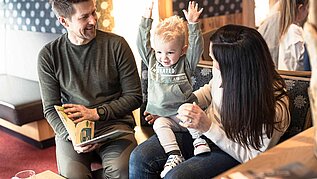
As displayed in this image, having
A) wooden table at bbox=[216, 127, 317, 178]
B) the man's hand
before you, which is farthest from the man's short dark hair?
wooden table at bbox=[216, 127, 317, 178]

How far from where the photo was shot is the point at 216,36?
5.63 ft

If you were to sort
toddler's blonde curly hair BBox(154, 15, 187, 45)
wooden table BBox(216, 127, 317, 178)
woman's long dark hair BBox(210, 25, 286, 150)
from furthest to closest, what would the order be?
toddler's blonde curly hair BBox(154, 15, 187, 45)
woman's long dark hair BBox(210, 25, 286, 150)
wooden table BBox(216, 127, 317, 178)

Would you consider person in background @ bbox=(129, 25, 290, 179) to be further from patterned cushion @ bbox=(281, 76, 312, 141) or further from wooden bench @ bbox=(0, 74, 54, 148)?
wooden bench @ bbox=(0, 74, 54, 148)

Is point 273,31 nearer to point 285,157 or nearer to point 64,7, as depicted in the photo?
A: point 64,7

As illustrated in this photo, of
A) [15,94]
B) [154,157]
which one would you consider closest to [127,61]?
[154,157]

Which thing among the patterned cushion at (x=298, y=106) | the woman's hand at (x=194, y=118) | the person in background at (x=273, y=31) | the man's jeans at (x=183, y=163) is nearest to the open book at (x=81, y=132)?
the man's jeans at (x=183, y=163)

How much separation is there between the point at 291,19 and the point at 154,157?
3.63 ft

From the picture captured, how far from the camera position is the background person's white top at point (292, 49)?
236cm

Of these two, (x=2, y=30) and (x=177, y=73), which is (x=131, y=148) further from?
(x=2, y=30)

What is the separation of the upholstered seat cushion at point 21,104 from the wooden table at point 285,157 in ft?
8.40

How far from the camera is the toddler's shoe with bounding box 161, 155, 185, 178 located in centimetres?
184

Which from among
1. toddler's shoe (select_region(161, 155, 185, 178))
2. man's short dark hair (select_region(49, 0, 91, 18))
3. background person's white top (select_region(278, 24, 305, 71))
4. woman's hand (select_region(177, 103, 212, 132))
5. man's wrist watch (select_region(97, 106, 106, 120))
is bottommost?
toddler's shoe (select_region(161, 155, 185, 178))

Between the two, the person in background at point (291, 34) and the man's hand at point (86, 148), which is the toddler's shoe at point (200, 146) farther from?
the person in background at point (291, 34)

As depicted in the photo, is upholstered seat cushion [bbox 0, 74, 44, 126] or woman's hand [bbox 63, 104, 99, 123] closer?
woman's hand [bbox 63, 104, 99, 123]
